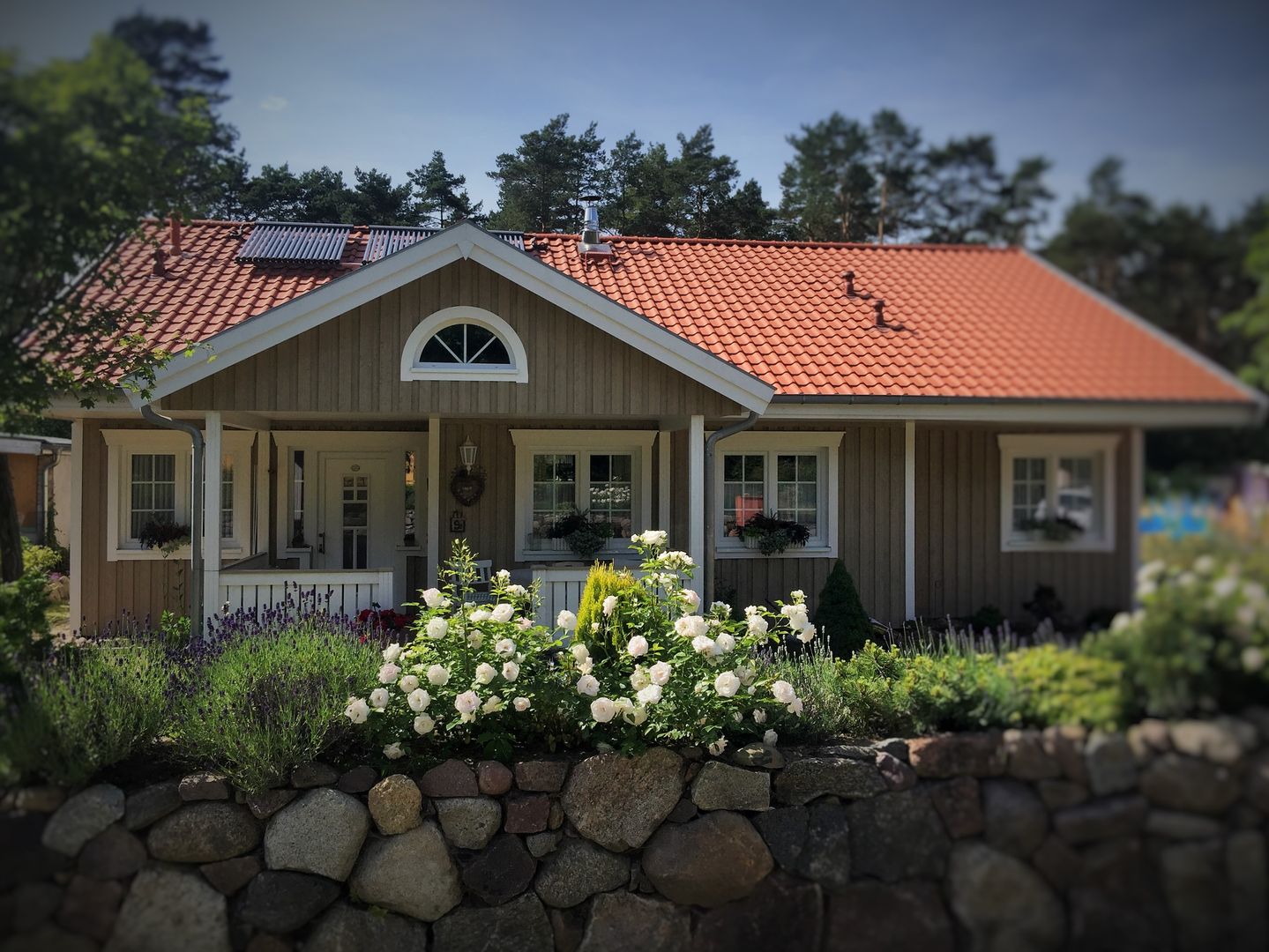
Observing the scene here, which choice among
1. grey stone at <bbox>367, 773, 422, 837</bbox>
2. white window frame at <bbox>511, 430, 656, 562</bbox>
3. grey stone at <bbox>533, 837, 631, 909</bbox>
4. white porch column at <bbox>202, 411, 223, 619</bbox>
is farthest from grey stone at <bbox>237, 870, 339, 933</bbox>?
white window frame at <bbox>511, 430, 656, 562</bbox>

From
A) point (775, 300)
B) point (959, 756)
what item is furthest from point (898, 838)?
point (775, 300)

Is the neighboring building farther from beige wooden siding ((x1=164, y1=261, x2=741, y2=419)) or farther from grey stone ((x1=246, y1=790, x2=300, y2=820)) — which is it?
grey stone ((x1=246, y1=790, x2=300, y2=820))

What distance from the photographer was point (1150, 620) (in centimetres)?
409

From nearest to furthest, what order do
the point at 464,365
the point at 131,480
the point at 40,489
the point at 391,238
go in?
the point at 464,365 < the point at 391,238 < the point at 131,480 < the point at 40,489

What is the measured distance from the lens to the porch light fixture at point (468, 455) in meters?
9.71

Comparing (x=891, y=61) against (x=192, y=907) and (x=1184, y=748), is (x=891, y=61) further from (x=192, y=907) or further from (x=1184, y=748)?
(x=192, y=907)

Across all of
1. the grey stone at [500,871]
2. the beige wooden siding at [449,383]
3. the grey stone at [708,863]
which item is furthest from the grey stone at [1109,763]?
the beige wooden siding at [449,383]

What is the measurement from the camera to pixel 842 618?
7340mm

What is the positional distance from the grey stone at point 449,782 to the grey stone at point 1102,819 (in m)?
2.85

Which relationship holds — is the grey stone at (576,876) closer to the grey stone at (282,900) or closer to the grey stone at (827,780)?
the grey stone at (827,780)

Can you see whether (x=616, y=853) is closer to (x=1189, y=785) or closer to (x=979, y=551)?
(x=1189, y=785)

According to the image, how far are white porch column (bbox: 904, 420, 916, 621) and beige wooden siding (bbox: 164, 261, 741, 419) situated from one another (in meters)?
2.66

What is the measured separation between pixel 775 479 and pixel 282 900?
6.54 m

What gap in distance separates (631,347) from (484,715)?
361 cm
